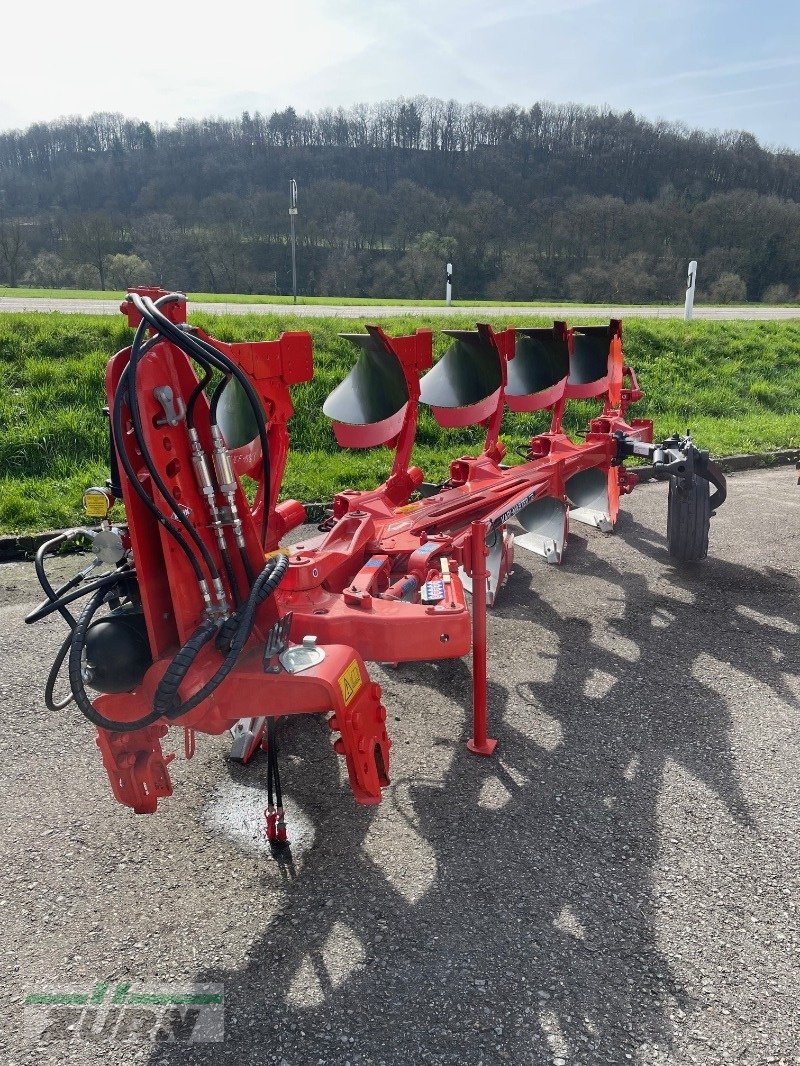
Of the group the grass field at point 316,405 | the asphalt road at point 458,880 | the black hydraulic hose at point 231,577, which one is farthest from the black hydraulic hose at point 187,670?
the grass field at point 316,405

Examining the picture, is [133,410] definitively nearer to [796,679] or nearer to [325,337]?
[796,679]

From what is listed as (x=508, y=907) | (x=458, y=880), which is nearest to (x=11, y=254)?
(x=458, y=880)

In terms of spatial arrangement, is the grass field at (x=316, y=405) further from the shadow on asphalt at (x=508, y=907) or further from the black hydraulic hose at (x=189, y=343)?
the black hydraulic hose at (x=189, y=343)

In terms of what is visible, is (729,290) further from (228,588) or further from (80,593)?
(80,593)

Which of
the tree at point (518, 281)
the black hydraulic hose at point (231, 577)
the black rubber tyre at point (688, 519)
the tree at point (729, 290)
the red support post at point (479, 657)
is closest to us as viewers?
the black hydraulic hose at point (231, 577)

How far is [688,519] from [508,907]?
10.2ft

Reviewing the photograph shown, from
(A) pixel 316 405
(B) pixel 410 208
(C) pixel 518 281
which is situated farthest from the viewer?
(B) pixel 410 208

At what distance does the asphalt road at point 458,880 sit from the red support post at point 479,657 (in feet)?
0.26

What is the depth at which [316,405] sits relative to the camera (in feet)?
24.6

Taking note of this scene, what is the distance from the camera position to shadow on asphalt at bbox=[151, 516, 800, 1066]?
1.90 metres

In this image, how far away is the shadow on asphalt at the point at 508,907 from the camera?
1898mm

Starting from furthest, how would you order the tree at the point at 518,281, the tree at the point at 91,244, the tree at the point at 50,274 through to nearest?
1. the tree at the point at 518,281
2. the tree at the point at 91,244
3. the tree at the point at 50,274

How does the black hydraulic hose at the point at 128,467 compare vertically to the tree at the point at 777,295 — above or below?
above

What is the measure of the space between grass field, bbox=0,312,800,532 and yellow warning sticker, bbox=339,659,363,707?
399 cm
